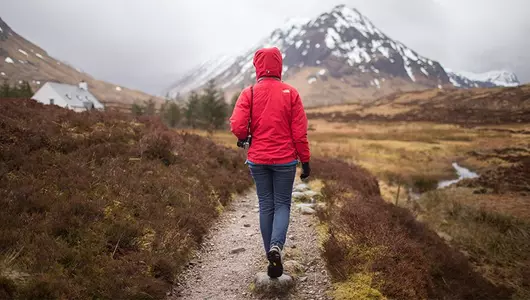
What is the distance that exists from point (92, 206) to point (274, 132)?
11.6 ft

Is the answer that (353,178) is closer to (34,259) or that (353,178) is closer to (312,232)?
(312,232)

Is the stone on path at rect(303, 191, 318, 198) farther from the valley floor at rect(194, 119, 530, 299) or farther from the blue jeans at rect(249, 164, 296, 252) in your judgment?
the blue jeans at rect(249, 164, 296, 252)

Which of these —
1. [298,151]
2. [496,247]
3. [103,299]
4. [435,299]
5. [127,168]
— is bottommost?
[496,247]

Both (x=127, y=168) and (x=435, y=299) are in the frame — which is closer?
(x=435, y=299)

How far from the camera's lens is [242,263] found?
6.26m

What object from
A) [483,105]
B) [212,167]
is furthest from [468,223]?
[483,105]

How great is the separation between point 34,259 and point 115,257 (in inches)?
43.6

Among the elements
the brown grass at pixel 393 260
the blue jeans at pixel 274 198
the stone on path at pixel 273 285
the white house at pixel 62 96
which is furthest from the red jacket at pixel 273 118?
the white house at pixel 62 96

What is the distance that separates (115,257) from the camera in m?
5.15

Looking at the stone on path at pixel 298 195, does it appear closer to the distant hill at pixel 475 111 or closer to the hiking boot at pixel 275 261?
the hiking boot at pixel 275 261

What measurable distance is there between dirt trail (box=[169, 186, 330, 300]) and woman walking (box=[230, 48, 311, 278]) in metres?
0.74

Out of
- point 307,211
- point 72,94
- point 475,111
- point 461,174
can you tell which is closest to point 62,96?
point 72,94

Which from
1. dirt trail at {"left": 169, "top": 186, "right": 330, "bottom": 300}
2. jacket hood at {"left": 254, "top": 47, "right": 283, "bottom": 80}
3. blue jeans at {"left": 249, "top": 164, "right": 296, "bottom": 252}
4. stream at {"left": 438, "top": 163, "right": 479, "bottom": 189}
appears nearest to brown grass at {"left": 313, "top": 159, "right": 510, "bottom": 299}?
dirt trail at {"left": 169, "top": 186, "right": 330, "bottom": 300}

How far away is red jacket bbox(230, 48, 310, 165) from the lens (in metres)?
4.89
